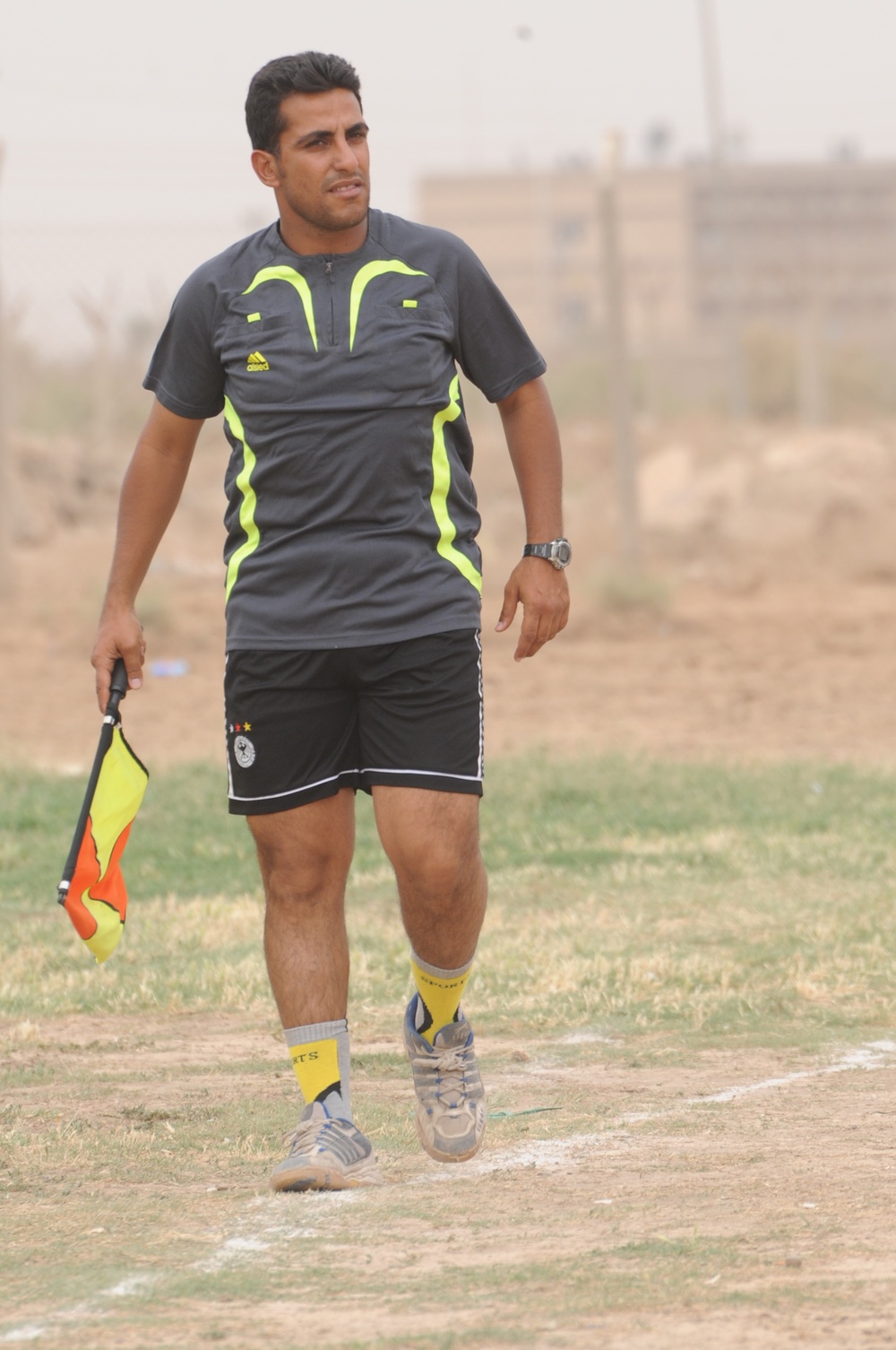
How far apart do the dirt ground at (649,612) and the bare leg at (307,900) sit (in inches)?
236

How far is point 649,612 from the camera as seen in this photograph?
15523 mm

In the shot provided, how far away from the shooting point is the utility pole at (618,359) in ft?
49.8

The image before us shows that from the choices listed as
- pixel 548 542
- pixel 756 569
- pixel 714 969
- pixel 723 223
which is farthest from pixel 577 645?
pixel 723 223

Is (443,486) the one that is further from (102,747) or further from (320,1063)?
(320,1063)

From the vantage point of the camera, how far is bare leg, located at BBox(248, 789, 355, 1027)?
423cm

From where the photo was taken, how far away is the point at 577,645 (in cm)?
1473

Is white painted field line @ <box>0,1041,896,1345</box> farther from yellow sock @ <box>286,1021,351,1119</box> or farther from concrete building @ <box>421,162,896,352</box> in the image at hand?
concrete building @ <box>421,162,896,352</box>

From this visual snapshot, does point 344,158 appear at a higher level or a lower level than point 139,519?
higher

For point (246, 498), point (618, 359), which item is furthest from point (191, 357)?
point (618, 359)

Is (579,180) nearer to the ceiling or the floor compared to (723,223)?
nearer to the ceiling

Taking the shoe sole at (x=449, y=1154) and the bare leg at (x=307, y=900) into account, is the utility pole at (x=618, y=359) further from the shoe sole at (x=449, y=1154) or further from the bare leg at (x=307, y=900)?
the shoe sole at (x=449, y=1154)

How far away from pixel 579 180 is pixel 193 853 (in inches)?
1675

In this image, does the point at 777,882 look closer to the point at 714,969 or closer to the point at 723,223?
the point at 714,969

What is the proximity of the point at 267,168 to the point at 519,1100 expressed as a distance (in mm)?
2239
